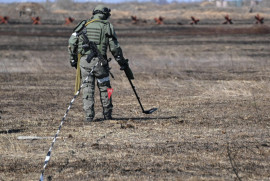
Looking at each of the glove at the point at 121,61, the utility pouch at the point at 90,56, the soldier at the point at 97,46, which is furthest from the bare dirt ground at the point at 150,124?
the utility pouch at the point at 90,56

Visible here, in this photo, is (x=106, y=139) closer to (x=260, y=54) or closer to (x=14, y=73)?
(x=14, y=73)

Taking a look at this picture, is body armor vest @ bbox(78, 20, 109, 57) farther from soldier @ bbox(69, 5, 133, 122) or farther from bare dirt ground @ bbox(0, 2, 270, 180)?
bare dirt ground @ bbox(0, 2, 270, 180)

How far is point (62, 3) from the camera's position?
534 ft

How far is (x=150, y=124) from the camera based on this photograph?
1214 centimetres

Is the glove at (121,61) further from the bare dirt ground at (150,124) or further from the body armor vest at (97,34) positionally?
the bare dirt ground at (150,124)

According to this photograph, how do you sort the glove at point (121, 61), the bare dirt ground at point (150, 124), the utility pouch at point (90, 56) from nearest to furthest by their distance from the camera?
the bare dirt ground at point (150, 124)
the utility pouch at point (90, 56)
the glove at point (121, 61)

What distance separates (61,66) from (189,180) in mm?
19296

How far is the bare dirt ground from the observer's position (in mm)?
8180

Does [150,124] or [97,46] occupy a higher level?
[97,46]

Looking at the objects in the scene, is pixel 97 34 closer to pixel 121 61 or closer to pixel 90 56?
pixel 90 56

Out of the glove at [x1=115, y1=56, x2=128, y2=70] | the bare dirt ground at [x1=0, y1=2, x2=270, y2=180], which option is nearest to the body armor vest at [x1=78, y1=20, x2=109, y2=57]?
the glove at [x1=115, y1=56, x2=128, y2=70]

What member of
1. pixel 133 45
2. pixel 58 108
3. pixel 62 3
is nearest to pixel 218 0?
pixel 62 3

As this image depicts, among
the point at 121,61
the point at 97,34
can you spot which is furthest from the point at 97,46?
the point at 121,61

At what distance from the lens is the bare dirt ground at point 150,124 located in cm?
818
